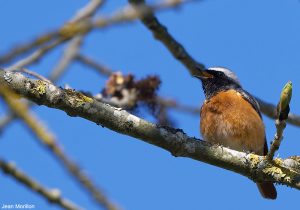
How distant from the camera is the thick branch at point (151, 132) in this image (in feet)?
12.9

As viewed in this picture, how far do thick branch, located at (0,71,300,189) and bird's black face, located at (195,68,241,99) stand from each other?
119 inches

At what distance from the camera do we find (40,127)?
1105 millimetres

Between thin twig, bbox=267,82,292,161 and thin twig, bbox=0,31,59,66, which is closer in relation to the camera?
thin twig, bbox=0,31,59,66

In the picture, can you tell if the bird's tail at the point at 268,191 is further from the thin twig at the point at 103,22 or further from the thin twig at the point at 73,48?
the thin twig at the point at 103,22

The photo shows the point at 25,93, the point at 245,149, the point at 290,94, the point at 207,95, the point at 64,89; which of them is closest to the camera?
the point at 290,94

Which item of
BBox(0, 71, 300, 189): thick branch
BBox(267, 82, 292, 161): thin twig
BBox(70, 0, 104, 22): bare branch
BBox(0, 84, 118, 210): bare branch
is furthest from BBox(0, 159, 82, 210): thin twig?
BBox(70, 0, 104, 22): bare branch

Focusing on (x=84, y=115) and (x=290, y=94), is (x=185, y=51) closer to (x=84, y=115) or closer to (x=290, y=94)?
(x=84, y=115)

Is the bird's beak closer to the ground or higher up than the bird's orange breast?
higher up

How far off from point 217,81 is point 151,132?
3798 millimetres

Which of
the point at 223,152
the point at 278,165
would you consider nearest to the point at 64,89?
the point at 223,152

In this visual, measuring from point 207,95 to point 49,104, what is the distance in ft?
12.6

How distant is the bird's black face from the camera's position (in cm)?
739

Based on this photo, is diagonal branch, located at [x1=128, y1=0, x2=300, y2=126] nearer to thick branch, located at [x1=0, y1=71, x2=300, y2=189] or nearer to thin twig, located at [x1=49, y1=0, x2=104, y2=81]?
thin twig, located at [x1=49, y1=0, x2=104, y2=81]

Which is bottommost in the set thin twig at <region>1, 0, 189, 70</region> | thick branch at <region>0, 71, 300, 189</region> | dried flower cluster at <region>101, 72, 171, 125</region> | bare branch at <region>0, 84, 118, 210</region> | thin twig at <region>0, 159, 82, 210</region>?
bare branch at <region>0, 84, 118, 210</region>
